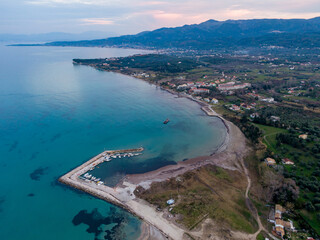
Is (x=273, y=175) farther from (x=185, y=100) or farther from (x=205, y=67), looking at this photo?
(x=205, y=67)

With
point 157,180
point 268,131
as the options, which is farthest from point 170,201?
point 268,131

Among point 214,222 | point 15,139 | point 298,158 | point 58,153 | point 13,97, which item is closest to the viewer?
point 214,222

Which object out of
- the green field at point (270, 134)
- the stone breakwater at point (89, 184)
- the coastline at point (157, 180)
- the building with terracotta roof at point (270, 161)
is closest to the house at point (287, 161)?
the building with terracotta roof at point (270, 161)

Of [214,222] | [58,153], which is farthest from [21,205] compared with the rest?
[214,222]

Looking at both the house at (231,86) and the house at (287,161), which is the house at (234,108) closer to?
the house at (231,86)

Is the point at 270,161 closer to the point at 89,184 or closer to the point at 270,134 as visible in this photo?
the point at 270,134

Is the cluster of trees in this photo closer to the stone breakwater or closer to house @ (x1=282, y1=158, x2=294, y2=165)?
house @ (x1=282, y1=158, x2=294, y2=165)
